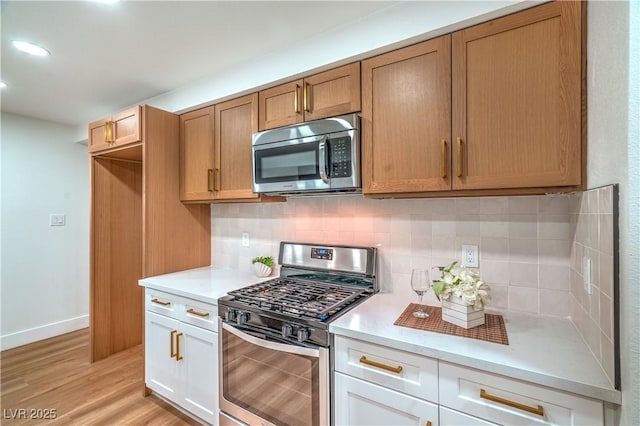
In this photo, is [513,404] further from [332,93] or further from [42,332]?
[42,332]

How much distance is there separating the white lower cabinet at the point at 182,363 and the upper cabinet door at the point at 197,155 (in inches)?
32.2

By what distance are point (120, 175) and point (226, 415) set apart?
8.03 feet

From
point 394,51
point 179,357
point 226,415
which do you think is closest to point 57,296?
point 179,357

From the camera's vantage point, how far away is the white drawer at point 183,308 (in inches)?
69.2

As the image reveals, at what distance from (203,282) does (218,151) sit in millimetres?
952

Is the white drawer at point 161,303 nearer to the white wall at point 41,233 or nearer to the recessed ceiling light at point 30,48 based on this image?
the recessed ceiling light at point 30,48

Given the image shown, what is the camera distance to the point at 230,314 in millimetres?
1638

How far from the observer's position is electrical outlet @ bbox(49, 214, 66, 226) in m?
3.34

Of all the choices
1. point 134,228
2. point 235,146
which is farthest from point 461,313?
point 134,228

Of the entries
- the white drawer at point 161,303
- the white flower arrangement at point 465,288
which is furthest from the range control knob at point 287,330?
the white drawer at point 161,303

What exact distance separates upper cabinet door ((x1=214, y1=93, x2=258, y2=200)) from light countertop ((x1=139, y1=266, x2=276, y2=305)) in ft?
1.96

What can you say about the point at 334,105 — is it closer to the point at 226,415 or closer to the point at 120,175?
the point at 226,415

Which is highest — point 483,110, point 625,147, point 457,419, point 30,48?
point 30,48

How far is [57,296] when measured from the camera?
3.40 metres
